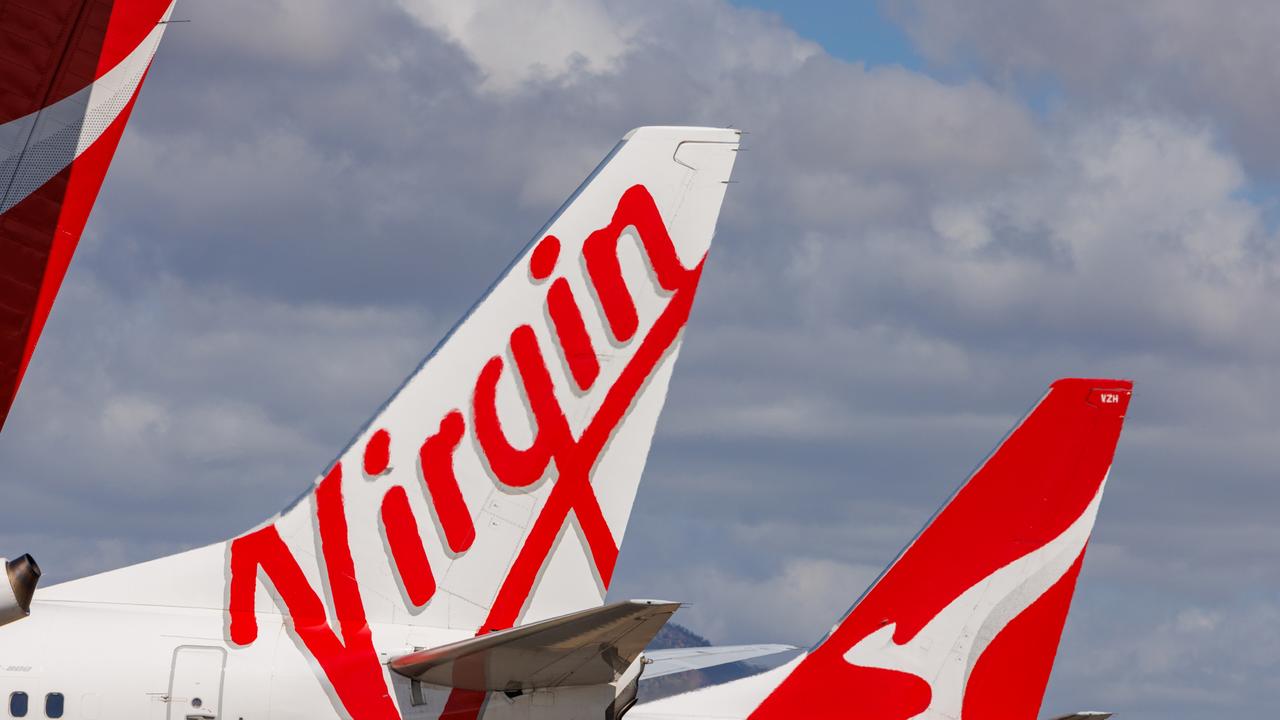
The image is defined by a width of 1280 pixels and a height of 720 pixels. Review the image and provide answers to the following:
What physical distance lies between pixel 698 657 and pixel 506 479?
9.49 metres

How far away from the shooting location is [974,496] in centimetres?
3022

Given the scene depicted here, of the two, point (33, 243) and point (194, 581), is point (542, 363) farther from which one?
point (33, 243)

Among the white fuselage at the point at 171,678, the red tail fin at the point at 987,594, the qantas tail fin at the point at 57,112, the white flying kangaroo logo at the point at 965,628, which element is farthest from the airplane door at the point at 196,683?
the white flying kangaroo logo at the point at 965,628

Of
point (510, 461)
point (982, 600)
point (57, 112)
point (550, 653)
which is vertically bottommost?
point (550, 653)

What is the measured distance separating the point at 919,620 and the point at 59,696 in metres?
14.7

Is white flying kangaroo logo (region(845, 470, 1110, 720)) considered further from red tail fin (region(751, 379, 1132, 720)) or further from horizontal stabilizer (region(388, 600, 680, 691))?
horizontal stabilizer (region(388, 600, 680, 691))

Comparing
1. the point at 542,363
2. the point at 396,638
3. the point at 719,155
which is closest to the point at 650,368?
the point at 542,363

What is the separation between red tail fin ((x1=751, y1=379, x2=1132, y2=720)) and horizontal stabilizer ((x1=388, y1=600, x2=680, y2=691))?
7.31 metres

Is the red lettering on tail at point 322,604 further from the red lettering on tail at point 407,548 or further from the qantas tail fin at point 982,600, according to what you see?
the qantas tail fin at point 982,600

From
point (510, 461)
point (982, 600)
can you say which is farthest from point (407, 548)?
point (982, 600)

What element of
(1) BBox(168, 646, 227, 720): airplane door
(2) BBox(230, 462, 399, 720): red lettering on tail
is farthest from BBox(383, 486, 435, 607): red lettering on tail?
(1) BBox(168, 646, 227, 720): airplane door

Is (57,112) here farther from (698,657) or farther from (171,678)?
(698,657)

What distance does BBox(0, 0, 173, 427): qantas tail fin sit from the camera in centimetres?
1850

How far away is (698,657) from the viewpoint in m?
32.8
